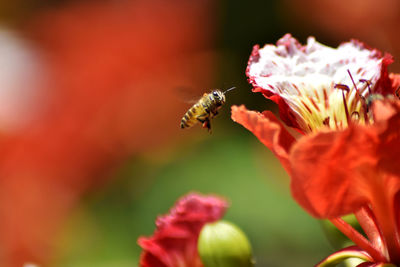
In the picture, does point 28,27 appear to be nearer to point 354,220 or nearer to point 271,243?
point 271,243

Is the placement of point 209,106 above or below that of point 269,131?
above

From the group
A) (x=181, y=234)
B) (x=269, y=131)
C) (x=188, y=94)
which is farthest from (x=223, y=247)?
(x=188, y=94)

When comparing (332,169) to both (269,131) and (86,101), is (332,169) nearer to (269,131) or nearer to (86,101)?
(269,131)

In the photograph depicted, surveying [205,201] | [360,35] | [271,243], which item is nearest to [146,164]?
[271,243]

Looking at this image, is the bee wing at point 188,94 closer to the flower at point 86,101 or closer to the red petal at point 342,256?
the red petal at point 342,256

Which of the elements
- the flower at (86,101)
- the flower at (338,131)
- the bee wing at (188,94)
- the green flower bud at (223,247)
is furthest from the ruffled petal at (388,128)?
the flower at (86,101)

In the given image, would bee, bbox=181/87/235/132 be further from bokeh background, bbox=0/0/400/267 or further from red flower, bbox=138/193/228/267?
bokeh background, bbox=0/0/400/267
